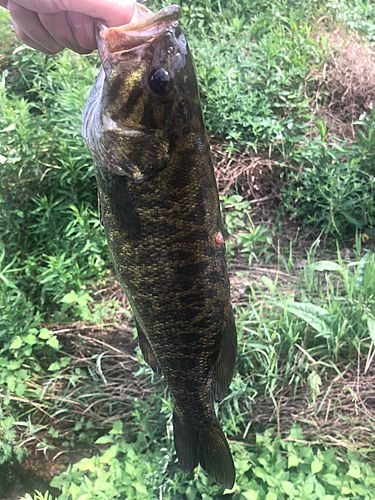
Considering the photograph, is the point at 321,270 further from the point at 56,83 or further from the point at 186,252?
the point at 56,83

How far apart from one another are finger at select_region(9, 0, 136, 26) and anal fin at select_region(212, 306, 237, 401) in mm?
802

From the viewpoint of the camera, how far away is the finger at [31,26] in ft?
4.56

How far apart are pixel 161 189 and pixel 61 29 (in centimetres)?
50

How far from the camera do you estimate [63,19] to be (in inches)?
51.9

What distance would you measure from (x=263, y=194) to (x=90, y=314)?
1.46m

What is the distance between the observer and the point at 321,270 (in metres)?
3.02

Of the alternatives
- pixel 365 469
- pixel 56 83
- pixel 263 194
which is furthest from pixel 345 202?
pixel 56 83

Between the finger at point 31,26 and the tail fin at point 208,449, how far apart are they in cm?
118

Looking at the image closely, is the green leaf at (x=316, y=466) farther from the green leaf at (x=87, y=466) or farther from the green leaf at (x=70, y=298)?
the green leaf at (x=70, y=298)

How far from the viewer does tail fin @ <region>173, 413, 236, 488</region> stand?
1.64m

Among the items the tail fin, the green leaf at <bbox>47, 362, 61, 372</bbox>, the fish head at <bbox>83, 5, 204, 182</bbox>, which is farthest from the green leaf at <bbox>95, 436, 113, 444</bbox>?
the fish head at <bbox>83, 5, 204, 182</bbox>

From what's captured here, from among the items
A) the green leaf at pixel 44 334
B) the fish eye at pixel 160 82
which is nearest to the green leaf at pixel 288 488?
the green leaf at pixel 44 334

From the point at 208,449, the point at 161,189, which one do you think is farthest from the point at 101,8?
the point at 208,449

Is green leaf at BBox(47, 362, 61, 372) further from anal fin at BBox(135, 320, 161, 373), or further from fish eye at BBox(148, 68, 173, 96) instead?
fish eye at BBox(148, 68, 173, 96)
